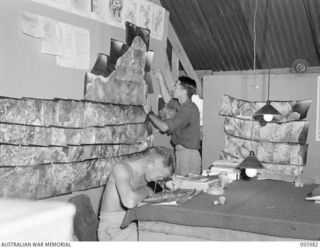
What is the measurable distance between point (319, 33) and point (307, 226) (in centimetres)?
432

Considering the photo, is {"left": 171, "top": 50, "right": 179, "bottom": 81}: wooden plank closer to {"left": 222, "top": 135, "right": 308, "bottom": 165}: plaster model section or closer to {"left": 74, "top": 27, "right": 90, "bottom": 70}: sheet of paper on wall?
{"left": 222, "top": 135, "right": 308, "bottom": 165}: plaster model section

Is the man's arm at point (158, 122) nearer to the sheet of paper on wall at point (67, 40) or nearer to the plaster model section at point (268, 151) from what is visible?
the plaster model section at point (268, 151)

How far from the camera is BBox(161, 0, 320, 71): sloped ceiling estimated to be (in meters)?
6.60

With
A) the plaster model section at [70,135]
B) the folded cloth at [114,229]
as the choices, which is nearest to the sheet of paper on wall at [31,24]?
the plaster model section at [70,135]

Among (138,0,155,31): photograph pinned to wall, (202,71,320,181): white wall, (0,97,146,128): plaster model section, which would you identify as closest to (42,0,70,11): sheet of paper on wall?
(0,97,146,128): plaster model section

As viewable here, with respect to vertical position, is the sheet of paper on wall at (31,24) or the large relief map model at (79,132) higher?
the sheet of paper on wall at (31,24)

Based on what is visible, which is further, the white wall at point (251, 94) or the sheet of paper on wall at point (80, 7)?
the white wall at point (251, 94)

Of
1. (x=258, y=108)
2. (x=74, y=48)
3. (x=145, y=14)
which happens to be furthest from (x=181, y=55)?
(x=74, y=48)

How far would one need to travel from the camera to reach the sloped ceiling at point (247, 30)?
6598mm

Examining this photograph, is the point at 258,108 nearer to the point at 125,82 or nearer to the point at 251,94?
the point at 251,94

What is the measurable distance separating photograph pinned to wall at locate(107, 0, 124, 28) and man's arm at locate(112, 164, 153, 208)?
190 centimetres

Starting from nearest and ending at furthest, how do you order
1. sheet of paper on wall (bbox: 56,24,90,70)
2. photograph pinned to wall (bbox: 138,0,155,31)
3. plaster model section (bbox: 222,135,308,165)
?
1. sheet of paper on wall (bbox: 56,24,90,70)
2. photograph pinned to wall (bbox: 138,0,155,31)
3. plaster model section (bbox: 222,135,308,165)

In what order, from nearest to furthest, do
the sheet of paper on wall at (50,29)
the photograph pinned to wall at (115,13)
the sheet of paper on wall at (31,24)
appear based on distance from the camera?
1. the sheet of paper on wall at (31,24)
2. the sheet of paper on wall at (50,29)
3. the photograph pinned to wall at (115,13)

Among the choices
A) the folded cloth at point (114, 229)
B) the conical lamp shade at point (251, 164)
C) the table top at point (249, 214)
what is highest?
the conical lamp shade at point (251, 164)
